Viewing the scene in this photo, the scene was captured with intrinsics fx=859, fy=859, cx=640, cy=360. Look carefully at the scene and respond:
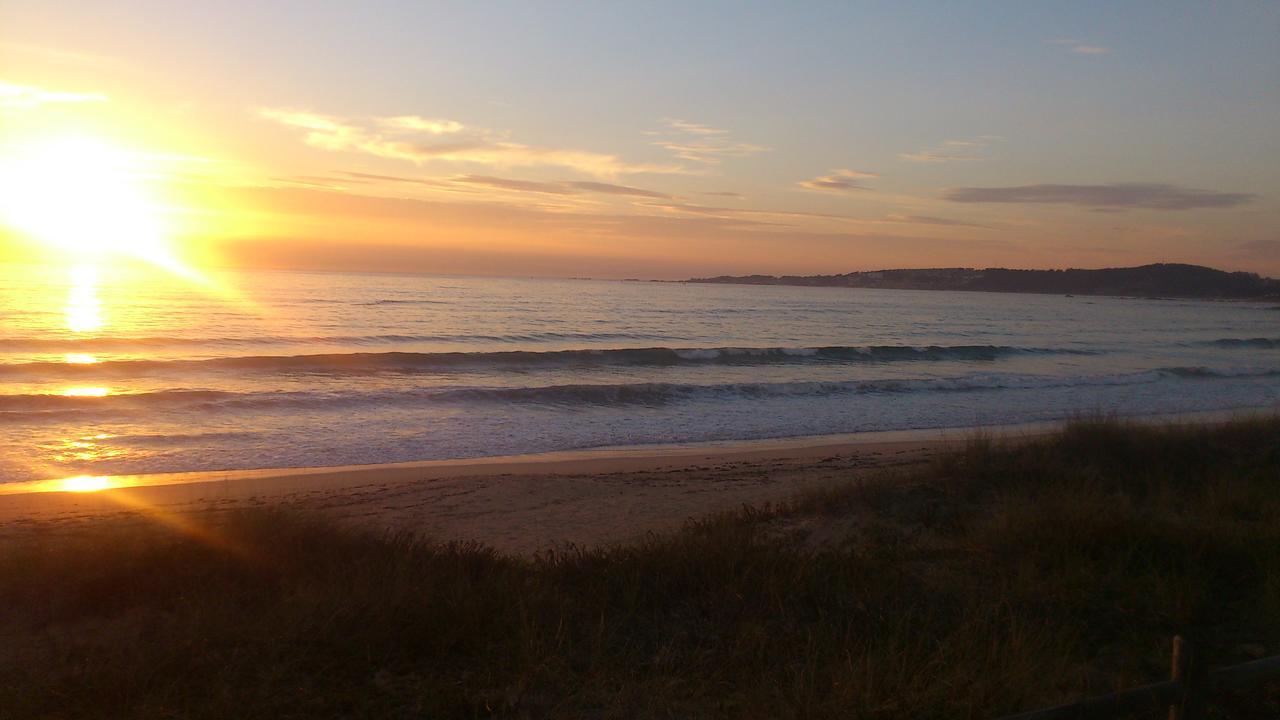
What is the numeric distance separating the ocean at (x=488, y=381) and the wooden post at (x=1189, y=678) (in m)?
13.5

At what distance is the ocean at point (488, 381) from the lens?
16.8 meters

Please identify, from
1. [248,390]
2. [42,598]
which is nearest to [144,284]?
[248,390]

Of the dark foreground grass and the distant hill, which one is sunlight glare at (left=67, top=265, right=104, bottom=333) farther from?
the distant hill

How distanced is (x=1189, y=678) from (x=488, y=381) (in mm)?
22917

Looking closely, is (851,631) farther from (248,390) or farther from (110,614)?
(248,390)

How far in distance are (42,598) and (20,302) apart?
49.4 metres

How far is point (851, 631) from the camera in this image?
17.0ft

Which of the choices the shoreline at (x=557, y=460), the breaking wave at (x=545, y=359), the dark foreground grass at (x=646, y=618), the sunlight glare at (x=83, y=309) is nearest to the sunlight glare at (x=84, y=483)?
the shoreline at (x=557, y=460)

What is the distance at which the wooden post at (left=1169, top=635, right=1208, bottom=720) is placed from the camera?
338 centimetres

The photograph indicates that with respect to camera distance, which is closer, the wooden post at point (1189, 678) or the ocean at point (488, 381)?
the wooden post at point (1189, 678)

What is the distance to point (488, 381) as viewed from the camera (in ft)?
83.1

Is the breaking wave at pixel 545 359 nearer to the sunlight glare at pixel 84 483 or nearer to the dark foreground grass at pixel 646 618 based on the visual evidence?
the sunlight glare at pixel 84 483

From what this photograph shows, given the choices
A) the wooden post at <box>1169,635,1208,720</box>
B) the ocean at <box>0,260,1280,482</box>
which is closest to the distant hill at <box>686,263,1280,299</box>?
the ocean at <box>0,260,1280,482</box>

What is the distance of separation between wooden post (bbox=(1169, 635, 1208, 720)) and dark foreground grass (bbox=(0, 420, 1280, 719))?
3.10 ft
